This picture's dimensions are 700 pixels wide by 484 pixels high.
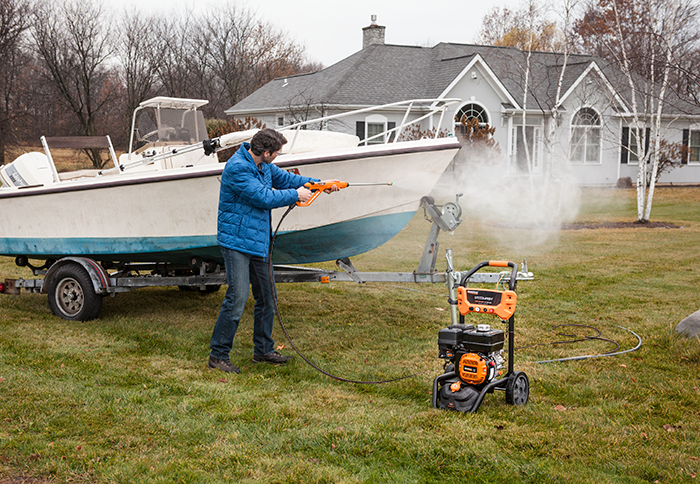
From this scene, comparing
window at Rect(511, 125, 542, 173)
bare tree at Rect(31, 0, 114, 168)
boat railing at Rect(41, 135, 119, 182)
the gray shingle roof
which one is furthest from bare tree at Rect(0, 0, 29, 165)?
boat railing at Rect(41, 135, 119, 182)

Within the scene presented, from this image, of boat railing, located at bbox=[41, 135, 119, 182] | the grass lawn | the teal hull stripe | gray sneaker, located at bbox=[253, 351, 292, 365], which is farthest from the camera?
boat railing, located at bbox=[41, 135, 119, 182]

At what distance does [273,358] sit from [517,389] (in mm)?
1930

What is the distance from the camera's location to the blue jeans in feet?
15.5

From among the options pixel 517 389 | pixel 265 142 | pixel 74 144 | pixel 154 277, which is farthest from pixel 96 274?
pixel 517 389

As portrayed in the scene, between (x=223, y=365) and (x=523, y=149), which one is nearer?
(x=223, y=365)

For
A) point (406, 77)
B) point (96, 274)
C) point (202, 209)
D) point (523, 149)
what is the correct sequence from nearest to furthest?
1. point (202, 209)
2. point (96, 274)
3. point (523, 149)
4. point (406, 77)

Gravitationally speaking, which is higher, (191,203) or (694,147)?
(694,147)

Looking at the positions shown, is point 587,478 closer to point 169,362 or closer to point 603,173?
point 169,362

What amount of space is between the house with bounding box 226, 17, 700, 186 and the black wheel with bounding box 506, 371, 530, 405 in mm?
17194

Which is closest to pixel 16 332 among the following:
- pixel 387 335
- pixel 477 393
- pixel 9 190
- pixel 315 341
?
pixel 9 190

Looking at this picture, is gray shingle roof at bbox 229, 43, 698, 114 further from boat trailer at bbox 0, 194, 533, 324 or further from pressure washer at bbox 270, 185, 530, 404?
pressure washer at bbox 270, 185, 530, 404

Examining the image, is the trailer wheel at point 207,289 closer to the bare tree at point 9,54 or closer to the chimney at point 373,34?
the chimney at point 373,34

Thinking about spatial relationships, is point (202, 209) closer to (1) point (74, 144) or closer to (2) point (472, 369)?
(1) point (74, 144)

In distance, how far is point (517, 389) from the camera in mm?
3949
